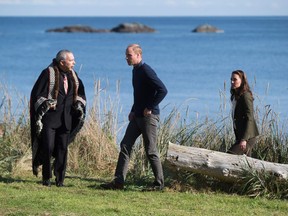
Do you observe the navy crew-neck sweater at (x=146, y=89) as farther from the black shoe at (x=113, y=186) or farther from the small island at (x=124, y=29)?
the small island at (x=124, y=29)

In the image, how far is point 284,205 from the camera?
895cm

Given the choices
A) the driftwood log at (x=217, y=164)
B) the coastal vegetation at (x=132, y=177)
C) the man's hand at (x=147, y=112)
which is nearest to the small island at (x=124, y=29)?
the coastal vegetation at (x=132, y=177)

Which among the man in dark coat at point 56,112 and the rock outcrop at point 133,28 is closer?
the man in dark coat at point 56,112

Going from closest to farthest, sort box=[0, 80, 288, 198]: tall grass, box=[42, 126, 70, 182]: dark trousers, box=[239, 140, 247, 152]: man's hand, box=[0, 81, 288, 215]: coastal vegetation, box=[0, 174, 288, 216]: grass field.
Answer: box=[0, 174, 288, 216]: grass field → box=[0, 81, 288, 215]: coastal vegetation → box=[239, 140, 247, 152]: man's hand → box=[42, 126, 70, 182]: dark trousers → box=[0, 80, 288, 198]: tall grass

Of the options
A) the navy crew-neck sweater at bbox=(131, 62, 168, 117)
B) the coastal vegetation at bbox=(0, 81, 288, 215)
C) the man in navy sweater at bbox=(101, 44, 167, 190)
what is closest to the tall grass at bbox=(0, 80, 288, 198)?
the coastal vegetation at bbox=(0, 81, 288, 215)

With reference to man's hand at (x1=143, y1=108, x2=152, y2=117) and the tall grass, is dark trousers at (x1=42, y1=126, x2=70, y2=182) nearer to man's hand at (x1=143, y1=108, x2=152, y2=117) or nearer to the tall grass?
the tall grass

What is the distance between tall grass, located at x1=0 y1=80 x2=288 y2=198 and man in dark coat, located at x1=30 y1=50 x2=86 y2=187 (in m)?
1.01

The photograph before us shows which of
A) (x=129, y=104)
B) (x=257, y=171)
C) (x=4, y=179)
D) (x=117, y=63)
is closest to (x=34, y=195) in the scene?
(x=4, y=179)

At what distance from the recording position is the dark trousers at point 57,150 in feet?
33.1

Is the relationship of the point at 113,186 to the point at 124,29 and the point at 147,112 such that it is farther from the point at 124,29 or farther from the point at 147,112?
the point at 124,29

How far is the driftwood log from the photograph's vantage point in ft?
31.6

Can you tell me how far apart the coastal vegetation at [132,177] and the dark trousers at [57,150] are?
0.21 meters

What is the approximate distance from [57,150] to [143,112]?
136 cm

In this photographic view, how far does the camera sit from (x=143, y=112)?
9.60 meters
